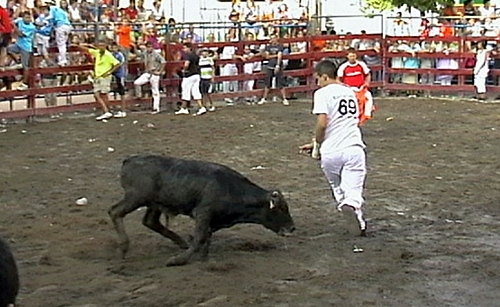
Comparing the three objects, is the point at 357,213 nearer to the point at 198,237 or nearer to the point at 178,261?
the point at 198,237

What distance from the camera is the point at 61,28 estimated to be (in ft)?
61.4

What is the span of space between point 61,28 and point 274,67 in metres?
5.03

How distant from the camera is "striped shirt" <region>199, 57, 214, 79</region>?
19.9 metres

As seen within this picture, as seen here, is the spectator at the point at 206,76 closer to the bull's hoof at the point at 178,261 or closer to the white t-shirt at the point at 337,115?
the white t-shirt at the point at 337,115

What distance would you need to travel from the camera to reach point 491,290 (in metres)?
7.01

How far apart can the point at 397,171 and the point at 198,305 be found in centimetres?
612

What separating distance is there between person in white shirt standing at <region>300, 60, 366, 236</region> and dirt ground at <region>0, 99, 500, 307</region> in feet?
1.62

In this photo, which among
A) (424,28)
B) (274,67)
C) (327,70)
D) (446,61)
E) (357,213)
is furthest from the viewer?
(424,28)

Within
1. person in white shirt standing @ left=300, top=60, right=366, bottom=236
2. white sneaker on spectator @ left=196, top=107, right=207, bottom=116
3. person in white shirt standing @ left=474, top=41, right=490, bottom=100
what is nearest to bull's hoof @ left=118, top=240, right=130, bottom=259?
person in white shirt standing @ left=300, top=60, right=366, bottom=236

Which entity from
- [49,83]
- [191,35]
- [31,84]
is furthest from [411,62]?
[31,84]

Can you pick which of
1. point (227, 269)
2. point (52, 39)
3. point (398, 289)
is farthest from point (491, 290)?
point (52, 39)

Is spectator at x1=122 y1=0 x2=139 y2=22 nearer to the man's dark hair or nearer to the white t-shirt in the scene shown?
the man's dark hair

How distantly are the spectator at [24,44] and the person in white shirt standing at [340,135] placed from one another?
10717 mm

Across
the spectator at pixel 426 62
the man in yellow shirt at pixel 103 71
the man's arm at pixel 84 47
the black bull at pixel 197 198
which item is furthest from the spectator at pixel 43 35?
the black bull at pixel 197 198
